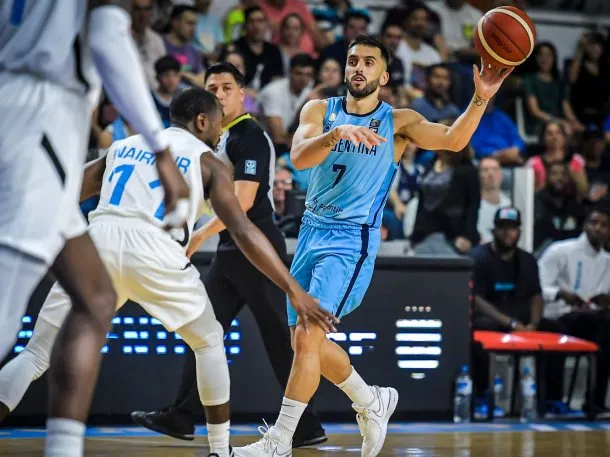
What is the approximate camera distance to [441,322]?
860cm

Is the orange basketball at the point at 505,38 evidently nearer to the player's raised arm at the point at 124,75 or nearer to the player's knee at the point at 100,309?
the player's raised arm at the point at 124,75

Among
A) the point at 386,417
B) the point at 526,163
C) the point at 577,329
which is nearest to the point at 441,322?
the point at 577,329

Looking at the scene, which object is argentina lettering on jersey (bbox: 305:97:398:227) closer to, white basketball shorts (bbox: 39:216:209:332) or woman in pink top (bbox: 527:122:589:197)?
white basketball shorts (bbox: 39:216:209:332)

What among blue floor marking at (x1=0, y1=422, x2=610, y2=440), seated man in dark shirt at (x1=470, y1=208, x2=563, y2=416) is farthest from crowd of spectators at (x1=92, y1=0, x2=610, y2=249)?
blue floor marking at (x1=0, y1=422, x2=610, y2=440)

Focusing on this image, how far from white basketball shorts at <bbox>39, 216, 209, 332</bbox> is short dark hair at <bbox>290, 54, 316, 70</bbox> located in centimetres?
624

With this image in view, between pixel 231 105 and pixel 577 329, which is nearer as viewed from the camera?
pixel 231 105

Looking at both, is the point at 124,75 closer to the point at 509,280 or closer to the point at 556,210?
the point at 509,280

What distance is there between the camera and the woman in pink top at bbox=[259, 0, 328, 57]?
12609 mm

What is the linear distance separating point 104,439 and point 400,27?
23.6 feet

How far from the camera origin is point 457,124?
608 centimetres

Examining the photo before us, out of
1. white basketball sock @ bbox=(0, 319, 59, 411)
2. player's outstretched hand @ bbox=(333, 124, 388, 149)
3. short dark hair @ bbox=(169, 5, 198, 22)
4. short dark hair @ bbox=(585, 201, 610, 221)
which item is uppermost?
short dark hair @ bbox=(169, 5, 198, 22)

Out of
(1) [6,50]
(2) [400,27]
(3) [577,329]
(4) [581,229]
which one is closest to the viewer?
(1) [6,50]

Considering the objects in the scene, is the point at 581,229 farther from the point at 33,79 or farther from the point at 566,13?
→ the point at 33,79

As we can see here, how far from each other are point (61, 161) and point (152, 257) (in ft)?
5.59
